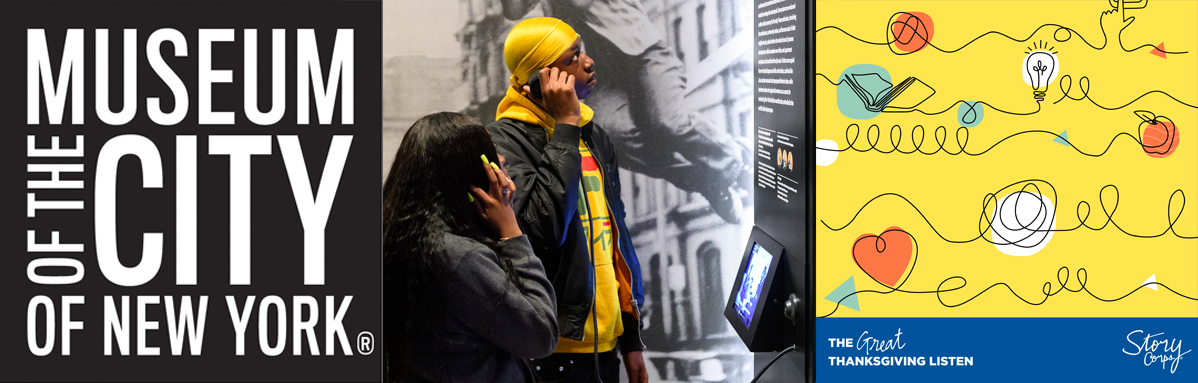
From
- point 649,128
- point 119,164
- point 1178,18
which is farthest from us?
point 649,128

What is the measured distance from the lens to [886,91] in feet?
5.52

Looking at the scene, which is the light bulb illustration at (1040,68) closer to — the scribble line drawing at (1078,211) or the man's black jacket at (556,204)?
the scribble line drawing at (1078,211)

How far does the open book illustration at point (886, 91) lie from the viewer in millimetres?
1684

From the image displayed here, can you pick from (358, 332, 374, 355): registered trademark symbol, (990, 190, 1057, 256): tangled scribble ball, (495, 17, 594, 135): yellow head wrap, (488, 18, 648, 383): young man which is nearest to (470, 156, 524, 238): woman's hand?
(488, 18, 648, 383): young man

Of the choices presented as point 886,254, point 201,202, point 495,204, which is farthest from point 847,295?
point 201,202

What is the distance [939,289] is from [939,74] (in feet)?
1.29

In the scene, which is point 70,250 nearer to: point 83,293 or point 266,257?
point 83,293

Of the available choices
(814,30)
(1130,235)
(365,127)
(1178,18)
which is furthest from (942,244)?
(365,127)

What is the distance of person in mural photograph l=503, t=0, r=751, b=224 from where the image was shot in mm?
2742

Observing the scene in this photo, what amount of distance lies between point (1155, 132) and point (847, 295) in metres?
0.62

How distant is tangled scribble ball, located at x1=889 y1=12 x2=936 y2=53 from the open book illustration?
62 millimetres

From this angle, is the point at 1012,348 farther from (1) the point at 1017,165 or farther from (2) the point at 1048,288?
(1) the point at 1017,165

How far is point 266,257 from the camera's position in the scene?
131cm

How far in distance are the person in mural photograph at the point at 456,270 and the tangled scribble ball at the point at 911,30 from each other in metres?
0.75
